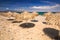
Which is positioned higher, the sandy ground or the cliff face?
the cliff face

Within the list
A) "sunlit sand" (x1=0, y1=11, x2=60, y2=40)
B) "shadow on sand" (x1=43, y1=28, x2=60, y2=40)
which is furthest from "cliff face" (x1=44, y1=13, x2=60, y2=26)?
"shadow on sand" (x1=43, y1=28, x2=60, y2=40)

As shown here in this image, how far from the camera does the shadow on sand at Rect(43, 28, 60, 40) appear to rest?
1.82 metres

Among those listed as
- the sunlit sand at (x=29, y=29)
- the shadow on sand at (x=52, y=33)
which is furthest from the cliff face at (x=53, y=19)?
the shadow on sand at (x=52, y=33)

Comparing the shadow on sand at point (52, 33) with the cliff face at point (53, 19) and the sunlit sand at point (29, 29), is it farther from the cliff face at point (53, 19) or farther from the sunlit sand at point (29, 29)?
the cliff face at point (53, 19)

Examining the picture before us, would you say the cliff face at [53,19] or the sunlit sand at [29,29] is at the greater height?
the cliff face at [53,19]

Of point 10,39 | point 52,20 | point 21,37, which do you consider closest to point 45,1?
point 52,20

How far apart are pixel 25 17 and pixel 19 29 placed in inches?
11.7

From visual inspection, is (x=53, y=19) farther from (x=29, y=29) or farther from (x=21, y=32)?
(x=21, y=32)

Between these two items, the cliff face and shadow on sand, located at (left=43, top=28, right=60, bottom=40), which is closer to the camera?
shadow on sand, located at (left=43, top=28, right=60, bottom=40)

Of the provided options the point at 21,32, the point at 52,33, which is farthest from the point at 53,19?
the point at 21,32

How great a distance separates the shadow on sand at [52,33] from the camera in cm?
182

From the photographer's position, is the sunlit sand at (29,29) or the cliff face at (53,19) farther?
the cliff face at (53,19)

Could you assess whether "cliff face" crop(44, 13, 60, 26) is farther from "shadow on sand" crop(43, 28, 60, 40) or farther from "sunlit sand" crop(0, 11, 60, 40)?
"shadow on sand" crop(43, 28, 60, 40)

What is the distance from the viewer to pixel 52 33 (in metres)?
1.95
